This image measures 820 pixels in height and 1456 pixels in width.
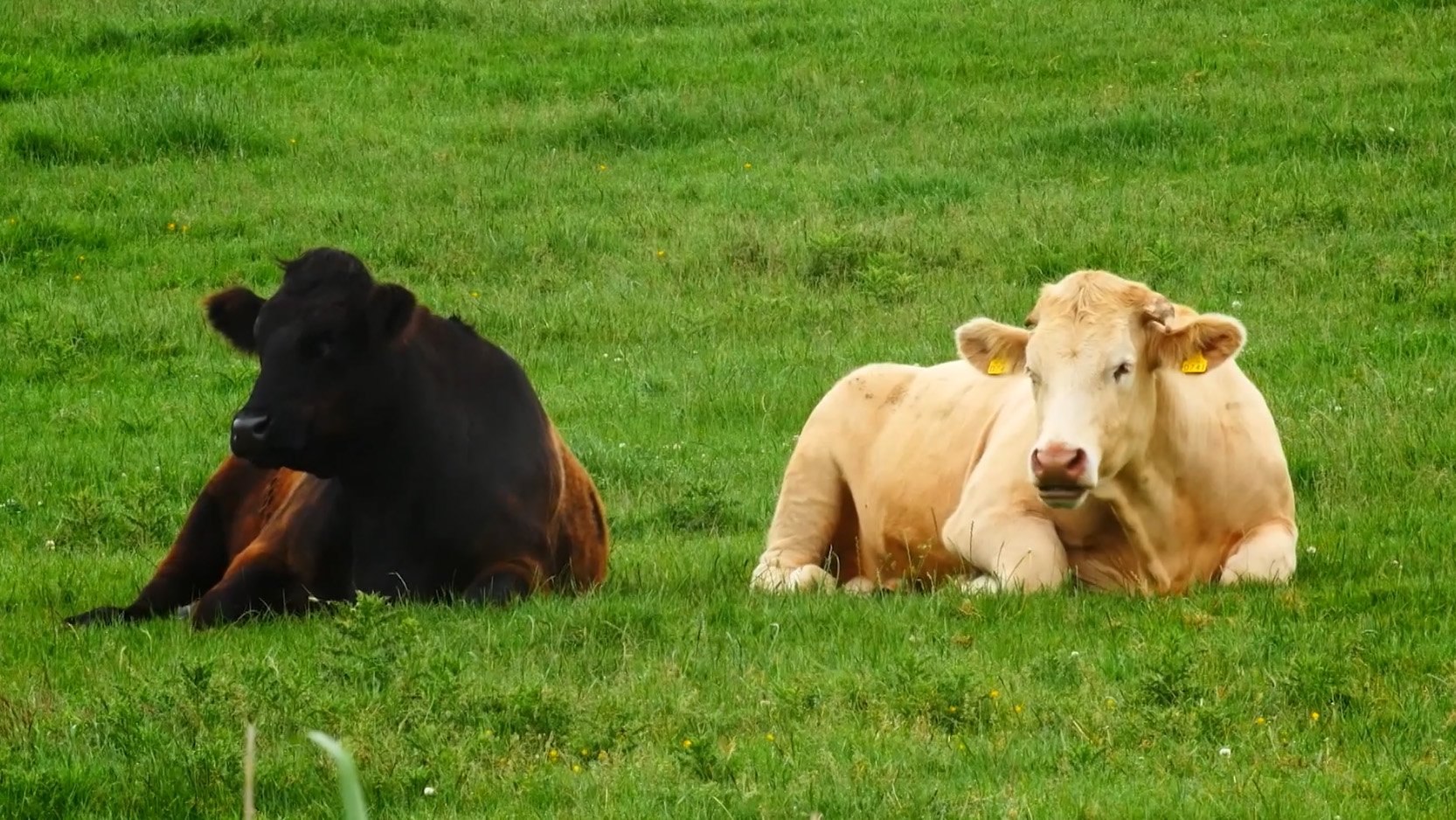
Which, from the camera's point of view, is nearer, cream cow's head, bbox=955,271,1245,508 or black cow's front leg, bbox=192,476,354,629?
cream cow's head, bbox=955,271,1245,508

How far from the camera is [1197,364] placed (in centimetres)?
815

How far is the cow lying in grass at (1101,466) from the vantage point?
7969mm

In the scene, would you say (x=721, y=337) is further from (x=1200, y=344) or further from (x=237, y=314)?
(x=1200, y=344)

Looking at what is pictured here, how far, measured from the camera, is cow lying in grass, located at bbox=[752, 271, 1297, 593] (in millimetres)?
7969

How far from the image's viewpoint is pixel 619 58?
2331 cm

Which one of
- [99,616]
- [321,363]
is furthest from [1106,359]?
[99,616]

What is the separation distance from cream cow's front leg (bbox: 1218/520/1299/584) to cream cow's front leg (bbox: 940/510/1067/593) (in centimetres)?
64

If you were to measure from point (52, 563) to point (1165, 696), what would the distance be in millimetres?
5676

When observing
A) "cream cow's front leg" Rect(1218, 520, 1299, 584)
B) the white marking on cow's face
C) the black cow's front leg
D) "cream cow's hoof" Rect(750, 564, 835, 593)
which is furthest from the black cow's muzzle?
"cream cow's front leg" Rect(1218, 520, 1299, 584)

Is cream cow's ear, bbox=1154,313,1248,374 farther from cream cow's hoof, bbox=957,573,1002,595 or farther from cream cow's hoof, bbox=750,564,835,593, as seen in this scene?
cream cow's hoof, bbox=750,564,835,593

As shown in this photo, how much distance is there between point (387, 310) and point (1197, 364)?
3173 millimetres

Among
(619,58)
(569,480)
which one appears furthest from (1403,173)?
(569,480)

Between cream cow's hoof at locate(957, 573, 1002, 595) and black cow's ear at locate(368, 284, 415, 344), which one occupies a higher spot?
black cow's ear at locate(368, 284, 415, 344)

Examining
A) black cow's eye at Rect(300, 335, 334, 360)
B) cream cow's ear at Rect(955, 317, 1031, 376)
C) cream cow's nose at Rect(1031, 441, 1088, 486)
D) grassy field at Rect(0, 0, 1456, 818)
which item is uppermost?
black cow's eye at Rect(300, 335, 334, 360)
